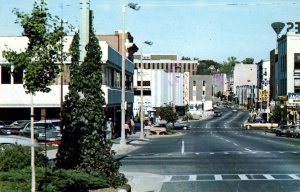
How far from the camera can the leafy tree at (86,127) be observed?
51.0 feet

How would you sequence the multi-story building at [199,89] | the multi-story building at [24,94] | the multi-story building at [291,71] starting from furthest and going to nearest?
1. the multi-story building at [199,89]
2. the multi-story building at [291,71]
3. the multi-story building at [24,94]

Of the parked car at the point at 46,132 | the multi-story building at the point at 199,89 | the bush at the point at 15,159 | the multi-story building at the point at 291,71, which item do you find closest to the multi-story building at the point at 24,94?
the parked car at the point at 46,132

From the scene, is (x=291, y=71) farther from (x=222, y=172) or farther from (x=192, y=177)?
(x=192, y=177)

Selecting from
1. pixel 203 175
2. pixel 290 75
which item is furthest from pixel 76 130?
pixel 290 75

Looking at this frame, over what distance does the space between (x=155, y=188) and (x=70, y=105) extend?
3.90 metres

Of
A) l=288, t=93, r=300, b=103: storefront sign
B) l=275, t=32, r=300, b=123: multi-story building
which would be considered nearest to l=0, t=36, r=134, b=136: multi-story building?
l=288, t=93, r=300, b=103: storefront sign

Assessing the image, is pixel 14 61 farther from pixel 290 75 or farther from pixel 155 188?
pixel 290 75

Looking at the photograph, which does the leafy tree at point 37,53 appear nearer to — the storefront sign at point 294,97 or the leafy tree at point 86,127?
the leafy tree at point 86,127

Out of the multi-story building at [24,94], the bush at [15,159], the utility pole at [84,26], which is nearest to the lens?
the bush at [15,159]

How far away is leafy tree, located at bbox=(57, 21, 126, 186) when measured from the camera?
15547mm

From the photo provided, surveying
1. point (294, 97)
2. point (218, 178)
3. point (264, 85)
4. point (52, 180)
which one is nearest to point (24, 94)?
point (218, 178)

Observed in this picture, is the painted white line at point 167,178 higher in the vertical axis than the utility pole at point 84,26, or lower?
lower

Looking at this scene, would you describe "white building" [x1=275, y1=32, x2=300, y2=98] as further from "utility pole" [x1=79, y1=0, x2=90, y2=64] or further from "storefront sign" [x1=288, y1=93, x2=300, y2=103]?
"utility pole" [x1=79, y1=0, x2=90, y2=64]

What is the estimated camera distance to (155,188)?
17500mm
